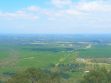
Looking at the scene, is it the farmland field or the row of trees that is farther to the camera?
the farmland field

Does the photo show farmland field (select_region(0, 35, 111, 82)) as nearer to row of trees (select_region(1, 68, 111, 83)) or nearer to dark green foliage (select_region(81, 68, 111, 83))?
dark green foliage (select_region(81, 68, 111, 83))

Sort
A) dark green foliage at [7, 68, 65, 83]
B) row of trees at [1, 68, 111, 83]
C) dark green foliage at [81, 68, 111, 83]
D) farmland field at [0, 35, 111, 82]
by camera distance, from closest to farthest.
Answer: row of trees at [1, 68, 111, 83], dark green foliage at [7, 68, 65, 83], dark green foliage at [81, 68, 111, 83], farmland field at [0, 35, 111, 82]

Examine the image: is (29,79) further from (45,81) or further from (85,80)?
(85,80)

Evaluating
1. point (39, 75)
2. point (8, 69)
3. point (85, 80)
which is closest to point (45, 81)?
point (39, 75)

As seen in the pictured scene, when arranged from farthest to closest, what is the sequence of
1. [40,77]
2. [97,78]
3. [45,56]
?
1. [45,56]
2. [97,78]
3. [40,77]

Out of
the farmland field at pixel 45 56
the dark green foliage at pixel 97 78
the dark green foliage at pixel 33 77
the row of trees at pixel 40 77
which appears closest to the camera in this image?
the row of trees at pixel 40 77

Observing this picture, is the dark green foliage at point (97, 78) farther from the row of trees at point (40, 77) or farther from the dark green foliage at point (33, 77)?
the dark green foliage at point (33, 77)

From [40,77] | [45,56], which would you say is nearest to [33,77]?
[40,77]

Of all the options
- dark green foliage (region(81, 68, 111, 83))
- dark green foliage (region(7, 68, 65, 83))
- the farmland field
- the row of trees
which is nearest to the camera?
the row of trees

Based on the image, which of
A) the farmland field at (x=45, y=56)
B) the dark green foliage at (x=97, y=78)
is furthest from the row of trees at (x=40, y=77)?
the farmland field at (x=45, y=56)

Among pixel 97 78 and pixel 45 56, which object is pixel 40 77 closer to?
pixel 97 78

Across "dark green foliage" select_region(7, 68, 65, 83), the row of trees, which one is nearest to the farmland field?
the row of trees
